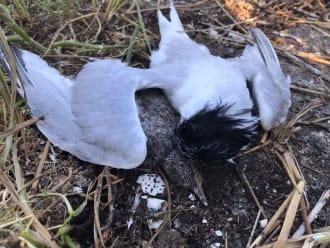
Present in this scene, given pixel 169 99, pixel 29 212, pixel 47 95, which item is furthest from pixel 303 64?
pixel 29 212

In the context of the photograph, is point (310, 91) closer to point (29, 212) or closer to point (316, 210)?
point (316, 210)

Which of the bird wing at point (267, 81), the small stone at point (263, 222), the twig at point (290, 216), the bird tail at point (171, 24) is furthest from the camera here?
the bird tail at point (171, 24)

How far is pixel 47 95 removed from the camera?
2037mm

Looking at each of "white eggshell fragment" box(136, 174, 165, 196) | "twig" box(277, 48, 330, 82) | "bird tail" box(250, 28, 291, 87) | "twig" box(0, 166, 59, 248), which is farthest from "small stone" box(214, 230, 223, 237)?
"twig" box(277, 48, 330, 82)

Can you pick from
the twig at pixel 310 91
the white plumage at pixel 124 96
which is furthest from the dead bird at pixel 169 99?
the twig at pixel 310 91

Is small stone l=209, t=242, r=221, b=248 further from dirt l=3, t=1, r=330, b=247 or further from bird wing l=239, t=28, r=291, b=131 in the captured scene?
bird wing l=239, t=28, r=291, b=131

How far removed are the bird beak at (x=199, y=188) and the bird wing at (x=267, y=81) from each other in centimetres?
31

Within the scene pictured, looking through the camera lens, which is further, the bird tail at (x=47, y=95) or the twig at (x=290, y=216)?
the bird tail at (x=47, y=95)

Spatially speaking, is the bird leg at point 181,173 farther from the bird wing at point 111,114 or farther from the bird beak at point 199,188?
the bird wing at point 111,114

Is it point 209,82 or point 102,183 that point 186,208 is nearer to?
point 102,183

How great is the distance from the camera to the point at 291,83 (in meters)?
2.48

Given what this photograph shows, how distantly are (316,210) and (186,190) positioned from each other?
1.53ft

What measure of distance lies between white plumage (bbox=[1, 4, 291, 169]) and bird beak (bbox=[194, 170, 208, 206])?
22 centimetres

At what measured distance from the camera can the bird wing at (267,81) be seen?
2.10 m
